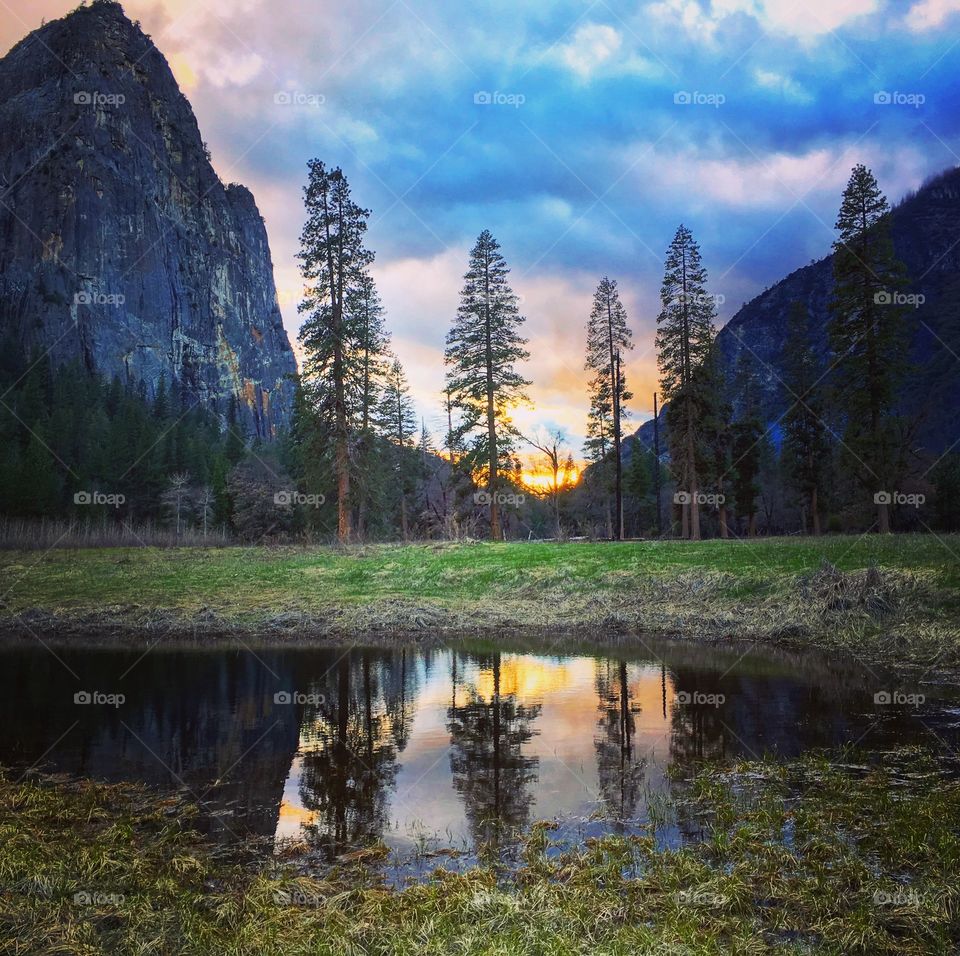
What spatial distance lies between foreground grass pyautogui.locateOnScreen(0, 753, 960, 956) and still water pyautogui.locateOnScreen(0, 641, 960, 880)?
0.70 meters

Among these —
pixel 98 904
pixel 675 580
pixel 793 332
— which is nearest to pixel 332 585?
pixel 675 580

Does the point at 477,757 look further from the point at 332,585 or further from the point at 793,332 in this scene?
the point at 793,332

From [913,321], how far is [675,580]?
95.3 feet

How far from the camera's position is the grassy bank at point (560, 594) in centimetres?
1816

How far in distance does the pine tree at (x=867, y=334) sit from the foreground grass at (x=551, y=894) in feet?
118

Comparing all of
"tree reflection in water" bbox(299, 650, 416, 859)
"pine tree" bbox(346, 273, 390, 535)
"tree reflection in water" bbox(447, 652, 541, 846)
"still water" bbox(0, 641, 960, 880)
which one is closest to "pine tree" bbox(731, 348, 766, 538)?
"pine tree" bbox(346, 273, 390, 535)

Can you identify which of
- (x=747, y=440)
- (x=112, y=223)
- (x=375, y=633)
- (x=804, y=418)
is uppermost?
(x=112, y=223)

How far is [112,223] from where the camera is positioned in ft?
504

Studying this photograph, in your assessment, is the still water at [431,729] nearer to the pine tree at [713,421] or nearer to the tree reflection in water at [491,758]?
the tree reflection in water at [491,758]

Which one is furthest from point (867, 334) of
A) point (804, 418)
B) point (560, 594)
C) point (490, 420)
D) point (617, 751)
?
point (617, 751)

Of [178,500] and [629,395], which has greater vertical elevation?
[629,395]

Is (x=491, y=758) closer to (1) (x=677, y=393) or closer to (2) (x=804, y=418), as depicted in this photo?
(1) (x=677, y=393)

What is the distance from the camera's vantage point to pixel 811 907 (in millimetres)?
5086

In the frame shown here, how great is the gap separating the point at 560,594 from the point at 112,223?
164 m
